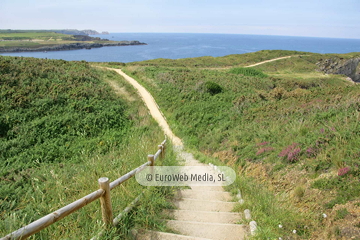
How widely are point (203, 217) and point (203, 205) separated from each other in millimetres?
552

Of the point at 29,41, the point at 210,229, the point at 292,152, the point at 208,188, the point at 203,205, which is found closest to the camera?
the point at 210,229

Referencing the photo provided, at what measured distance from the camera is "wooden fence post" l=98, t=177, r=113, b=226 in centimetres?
353

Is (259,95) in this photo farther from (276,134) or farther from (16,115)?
(16,115)

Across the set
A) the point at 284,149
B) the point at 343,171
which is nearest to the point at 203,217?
the point at 343,171

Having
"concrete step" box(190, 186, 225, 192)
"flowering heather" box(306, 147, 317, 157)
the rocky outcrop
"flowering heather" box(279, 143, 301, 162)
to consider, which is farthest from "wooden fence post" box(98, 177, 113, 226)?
the rocky outcrop

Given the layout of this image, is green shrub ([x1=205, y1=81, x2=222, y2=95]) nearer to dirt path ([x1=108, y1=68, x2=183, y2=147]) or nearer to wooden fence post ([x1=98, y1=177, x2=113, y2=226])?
dirt path ([x1=108, y1=68, x2=183, y2=147])

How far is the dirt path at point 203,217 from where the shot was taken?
4086 mm

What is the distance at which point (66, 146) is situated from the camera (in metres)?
10.8

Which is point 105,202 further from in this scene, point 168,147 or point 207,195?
point 168,147

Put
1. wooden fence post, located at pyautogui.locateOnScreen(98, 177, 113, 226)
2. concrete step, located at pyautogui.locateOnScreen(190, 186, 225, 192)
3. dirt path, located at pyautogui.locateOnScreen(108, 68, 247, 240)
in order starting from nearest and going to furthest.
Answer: wooden fence post, located at pyautogui.locateOnScreen(98, 177, 113, 226), dirt path, located at pyautogui.locateOnScreen(108, 68, 247, 240), concrete step, located at pyautogui.locateOnScreen(190, 186, 225, 192)

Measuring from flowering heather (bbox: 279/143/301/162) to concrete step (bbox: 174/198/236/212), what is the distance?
138 inches

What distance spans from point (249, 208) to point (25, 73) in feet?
64.3

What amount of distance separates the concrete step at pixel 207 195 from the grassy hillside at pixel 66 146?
0.71 m

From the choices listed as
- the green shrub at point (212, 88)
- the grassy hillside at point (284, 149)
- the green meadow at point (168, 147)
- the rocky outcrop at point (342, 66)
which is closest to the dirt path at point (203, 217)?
the green meadow at point (168, 147)
